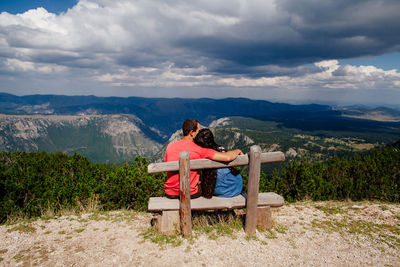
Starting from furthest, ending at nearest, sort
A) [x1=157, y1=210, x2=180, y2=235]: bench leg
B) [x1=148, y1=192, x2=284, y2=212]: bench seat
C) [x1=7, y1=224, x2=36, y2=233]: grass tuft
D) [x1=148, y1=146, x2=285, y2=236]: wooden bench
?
[x1=7, y1=224, x2=36, y2=233]: grass tuft
[x1=157, y1=210, x2=180, y2=235]: bench leg
[x1=148, y1=192, x2=284, y2=212]: bench seat
[x1=148, y1=146, x2=285, y2=236]: wooden bench

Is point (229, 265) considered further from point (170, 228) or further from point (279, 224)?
point (279, 224)

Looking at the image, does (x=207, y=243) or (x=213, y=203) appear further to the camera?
(x=213, y=203)

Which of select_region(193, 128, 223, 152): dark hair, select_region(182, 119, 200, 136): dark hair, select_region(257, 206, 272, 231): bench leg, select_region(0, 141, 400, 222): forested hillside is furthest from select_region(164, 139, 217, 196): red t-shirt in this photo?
select_region(0, 141, 400, 222): forested hillside

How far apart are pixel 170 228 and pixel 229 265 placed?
7.05 ft

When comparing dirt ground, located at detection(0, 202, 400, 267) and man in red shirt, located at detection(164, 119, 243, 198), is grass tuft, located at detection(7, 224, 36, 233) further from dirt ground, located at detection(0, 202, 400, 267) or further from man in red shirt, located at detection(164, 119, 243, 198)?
man in red shirt, located at detection(164, 119, 243, 198)

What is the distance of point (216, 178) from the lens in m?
6.82

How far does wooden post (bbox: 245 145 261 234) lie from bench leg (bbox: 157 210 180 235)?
88.3 inches

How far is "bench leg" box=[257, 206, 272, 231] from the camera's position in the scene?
277 inches

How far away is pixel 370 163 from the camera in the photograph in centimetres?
1945

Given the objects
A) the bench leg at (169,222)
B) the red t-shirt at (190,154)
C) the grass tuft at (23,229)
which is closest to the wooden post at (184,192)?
the bench leg at (169,222)

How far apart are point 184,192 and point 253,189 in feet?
6.82

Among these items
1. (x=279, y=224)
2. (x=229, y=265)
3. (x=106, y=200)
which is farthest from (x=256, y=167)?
(x=106, y=200)

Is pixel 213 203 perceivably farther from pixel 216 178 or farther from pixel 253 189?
pixel 253 189

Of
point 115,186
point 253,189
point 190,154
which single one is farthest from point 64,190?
point 253,189
